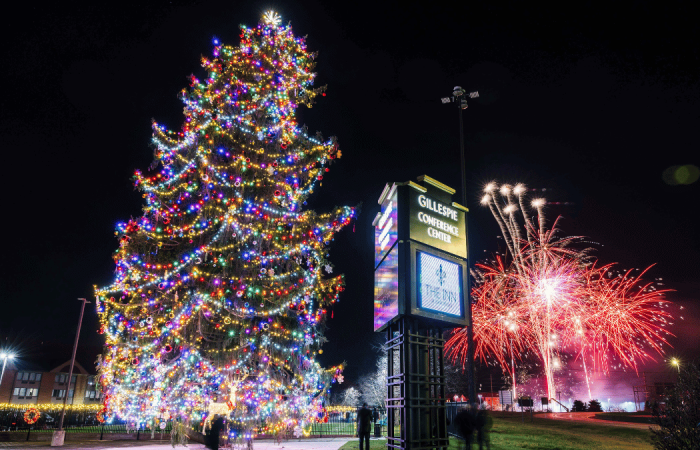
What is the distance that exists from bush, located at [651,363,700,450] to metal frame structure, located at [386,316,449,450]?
4001 mm

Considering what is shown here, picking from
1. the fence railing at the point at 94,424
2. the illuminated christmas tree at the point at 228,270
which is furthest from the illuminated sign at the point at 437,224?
the fence railing at the point at 94,424

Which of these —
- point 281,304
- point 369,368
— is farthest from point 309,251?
point 369,368

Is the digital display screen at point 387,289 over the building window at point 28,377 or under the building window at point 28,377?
over

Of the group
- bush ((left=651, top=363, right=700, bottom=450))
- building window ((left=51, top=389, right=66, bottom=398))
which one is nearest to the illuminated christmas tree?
bush ((left=651, top=363, right=700, bottom=450))

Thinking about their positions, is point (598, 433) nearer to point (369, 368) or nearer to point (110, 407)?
point (110, 407)

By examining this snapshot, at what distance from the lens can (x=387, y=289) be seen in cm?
983

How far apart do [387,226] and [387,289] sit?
57.1 inches

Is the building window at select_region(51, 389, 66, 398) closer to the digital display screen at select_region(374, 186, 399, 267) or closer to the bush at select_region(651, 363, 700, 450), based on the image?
the digital display screen at select_region(374, 186, 399, 267)

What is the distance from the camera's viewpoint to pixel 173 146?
16.3 m

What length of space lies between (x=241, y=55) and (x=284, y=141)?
13.1ft

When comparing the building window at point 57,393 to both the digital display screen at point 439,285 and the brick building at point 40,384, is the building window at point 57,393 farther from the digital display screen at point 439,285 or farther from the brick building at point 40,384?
the digital display screen at point 439,285

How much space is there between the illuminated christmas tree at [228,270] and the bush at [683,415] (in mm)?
9714

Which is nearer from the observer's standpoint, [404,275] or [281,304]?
[404,275]

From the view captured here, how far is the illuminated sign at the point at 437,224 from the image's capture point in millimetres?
9586
